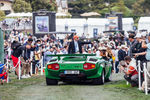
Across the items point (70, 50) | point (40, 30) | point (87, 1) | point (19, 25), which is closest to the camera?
point (70, 50)

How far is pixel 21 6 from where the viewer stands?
332 ft

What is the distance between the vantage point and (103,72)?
720 inches

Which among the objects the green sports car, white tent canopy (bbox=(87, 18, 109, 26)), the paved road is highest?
the green sports car

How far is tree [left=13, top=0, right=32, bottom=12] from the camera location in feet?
323

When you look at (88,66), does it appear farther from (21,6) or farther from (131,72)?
(21,6)

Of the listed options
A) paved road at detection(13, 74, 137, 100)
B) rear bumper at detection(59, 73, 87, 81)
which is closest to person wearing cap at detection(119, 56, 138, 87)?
paved road at detection(13, 74, 137, 100)

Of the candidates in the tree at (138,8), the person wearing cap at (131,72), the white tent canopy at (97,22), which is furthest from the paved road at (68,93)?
the tree at (138,8)

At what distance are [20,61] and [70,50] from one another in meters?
2.25

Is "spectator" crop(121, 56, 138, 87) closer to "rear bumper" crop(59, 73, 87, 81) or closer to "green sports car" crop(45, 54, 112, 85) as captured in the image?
"green sports car" crop(45, 54, 112, 85)

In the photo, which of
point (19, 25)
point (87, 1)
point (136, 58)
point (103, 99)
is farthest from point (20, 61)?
point (87, 1)

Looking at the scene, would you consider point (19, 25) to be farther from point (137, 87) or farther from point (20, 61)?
point (137, 87)

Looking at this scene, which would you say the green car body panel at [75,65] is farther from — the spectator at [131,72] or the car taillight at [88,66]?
the spectator at [131,72]

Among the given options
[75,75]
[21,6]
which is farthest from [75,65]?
[21,6]

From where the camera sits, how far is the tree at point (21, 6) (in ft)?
323
